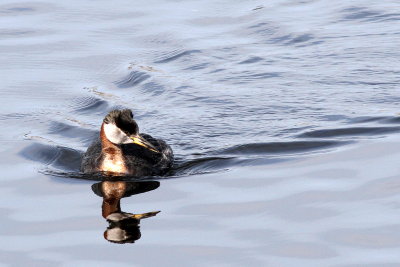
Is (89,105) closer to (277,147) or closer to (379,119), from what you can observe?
(277,147)

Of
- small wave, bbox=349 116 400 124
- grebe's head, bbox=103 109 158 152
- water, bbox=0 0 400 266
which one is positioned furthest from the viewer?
small wave, bbox=349 116 400 124

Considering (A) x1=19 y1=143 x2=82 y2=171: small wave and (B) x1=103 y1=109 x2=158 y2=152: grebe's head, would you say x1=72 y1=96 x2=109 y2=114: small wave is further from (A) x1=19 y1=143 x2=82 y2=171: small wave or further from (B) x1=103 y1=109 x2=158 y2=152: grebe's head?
(B) x1=103 y1=109 x2=158 y2=152: grebe's head

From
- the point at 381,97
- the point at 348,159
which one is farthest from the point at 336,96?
the point at 348,159

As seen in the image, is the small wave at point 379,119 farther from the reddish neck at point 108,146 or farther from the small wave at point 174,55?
the small wave at point 174,55

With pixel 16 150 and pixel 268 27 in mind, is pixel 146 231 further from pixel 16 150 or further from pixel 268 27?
pixel 268 27

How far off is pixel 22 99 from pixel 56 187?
458cm

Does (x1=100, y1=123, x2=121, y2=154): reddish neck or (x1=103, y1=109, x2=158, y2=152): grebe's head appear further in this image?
(x1=100, y1=123, x2=121, y2=154): reddish neck

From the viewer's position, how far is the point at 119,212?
1206cm

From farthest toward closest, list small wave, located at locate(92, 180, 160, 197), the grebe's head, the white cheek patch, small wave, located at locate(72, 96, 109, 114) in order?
1. small wave, located at locate(72, 96, 109, 114)
2. the white cheek patch
3. the grebe's head
4. small wave, located at locate(92, 180, 160, 197)

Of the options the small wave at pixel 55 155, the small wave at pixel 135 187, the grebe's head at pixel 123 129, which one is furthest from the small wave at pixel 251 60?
the small wave at pixel 135 187

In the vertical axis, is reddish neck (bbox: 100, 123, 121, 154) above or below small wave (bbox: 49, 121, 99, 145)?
above

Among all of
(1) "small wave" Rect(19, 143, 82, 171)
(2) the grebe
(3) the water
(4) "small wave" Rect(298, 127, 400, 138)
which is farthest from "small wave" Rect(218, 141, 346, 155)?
(1) "small wave" Rect(19, 143, 82, 171)

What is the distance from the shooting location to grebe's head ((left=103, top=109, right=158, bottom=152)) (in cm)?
1355

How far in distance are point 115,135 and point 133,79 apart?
16.3 feet
